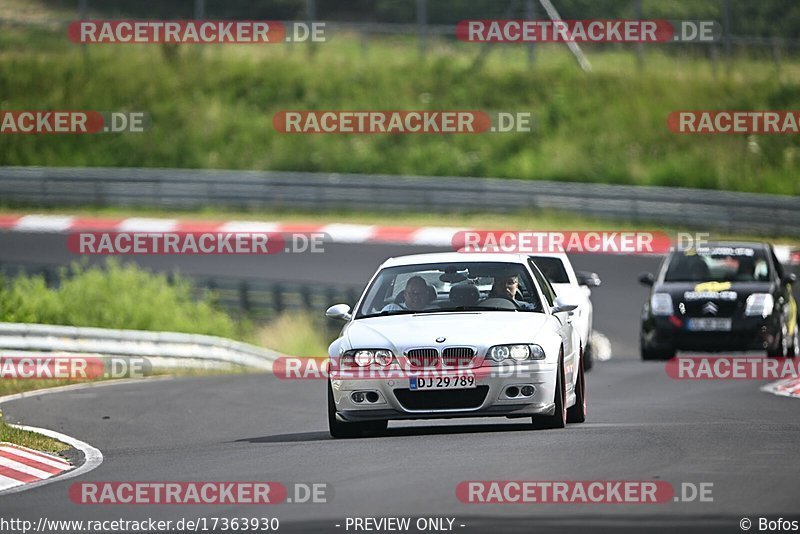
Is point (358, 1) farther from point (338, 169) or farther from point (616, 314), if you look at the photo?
point (616, 314)

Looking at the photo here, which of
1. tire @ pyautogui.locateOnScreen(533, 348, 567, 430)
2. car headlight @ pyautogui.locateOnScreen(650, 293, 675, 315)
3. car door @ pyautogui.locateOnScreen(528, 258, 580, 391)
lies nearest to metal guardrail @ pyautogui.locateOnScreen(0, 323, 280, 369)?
car headlight @ pyautogui.locateOnScreen(650, 293, 675, 315)

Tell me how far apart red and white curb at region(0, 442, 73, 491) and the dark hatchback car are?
10.4 meters

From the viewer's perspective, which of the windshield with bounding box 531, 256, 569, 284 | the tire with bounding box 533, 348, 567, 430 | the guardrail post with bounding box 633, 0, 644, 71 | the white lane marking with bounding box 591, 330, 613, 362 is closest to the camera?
the tire with bounding box 533, 348, 567, 430

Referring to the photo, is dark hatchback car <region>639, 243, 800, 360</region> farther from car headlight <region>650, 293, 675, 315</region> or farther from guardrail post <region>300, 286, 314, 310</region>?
guardrail post <region>300, 286, 314, 310</region>

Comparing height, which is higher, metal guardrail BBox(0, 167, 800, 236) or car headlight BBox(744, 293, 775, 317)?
metal guardrail BBox(0, 167, 800, 236)

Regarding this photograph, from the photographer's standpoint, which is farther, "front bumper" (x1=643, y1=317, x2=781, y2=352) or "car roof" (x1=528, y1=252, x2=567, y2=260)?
"front bumper" (x1=643, y1=317, x2=781, y2=352)

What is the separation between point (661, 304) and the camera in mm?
21344

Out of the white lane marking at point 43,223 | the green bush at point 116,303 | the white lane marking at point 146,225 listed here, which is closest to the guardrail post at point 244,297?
the green bush at point 116,303

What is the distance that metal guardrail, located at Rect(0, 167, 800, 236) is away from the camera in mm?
36247

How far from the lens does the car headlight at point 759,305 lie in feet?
68.2

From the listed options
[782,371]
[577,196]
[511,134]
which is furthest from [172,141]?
[782,371]

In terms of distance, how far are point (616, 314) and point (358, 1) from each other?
19.8 meters

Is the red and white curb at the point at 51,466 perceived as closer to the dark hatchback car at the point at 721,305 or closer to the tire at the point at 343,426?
the tire at the point at 343,426

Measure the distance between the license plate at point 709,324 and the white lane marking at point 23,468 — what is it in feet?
36.2
